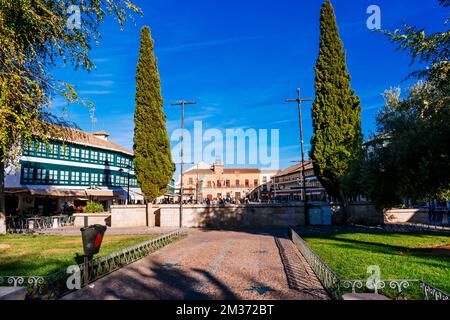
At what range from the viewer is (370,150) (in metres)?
15.0

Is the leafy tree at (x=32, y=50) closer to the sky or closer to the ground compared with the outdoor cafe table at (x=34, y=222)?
closer to the sky

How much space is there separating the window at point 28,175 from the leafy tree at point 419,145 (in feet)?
93.9

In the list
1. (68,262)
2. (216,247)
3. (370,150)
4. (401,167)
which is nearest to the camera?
(68,262)

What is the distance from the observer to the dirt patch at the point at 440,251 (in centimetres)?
974

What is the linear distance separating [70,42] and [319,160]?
17.7 metres

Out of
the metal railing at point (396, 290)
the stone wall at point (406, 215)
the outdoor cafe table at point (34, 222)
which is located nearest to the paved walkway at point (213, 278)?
the metal railing at point (396, 290)

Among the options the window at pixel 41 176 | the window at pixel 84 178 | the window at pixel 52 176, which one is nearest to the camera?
the window at pixel 41 176

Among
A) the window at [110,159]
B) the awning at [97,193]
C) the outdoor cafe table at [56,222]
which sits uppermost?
the window at [110,159]

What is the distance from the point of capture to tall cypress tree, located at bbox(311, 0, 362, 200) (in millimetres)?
22014

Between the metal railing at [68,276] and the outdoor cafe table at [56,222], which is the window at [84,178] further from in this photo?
the metal railing at [68,276]

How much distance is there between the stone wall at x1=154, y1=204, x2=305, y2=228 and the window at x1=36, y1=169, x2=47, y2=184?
47.3 feet
